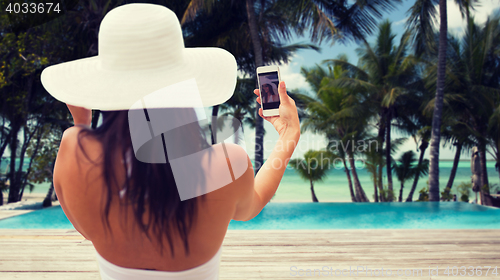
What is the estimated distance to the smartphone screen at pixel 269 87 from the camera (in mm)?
1159

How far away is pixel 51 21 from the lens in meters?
8.67

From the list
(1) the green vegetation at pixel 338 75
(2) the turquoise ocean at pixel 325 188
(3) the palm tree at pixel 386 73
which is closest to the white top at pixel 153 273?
(1) the green vegetation at pixel 338 75

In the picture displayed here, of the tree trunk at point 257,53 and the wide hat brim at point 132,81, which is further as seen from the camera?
the tree trunk at point 257,53

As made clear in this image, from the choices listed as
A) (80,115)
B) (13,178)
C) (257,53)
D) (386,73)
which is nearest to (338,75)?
(386,73)

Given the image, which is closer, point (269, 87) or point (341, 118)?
point (269, 87)

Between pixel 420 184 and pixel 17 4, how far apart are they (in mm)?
34868

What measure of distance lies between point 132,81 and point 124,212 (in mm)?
283

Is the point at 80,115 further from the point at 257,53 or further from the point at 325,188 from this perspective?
the point at 325,188

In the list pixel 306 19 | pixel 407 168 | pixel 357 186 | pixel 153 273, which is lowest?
pixel 357 186

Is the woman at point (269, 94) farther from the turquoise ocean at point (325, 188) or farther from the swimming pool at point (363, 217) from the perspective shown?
the turquoise ocean at point (325, 188)

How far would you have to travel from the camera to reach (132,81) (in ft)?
2.38

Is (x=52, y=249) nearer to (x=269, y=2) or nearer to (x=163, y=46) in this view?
(x=163, y=46)

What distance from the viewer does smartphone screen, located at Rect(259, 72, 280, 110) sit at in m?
1.16

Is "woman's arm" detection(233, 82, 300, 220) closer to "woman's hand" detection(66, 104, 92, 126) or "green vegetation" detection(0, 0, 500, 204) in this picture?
"woman's hand" detection(66, 104, 92, 126)
